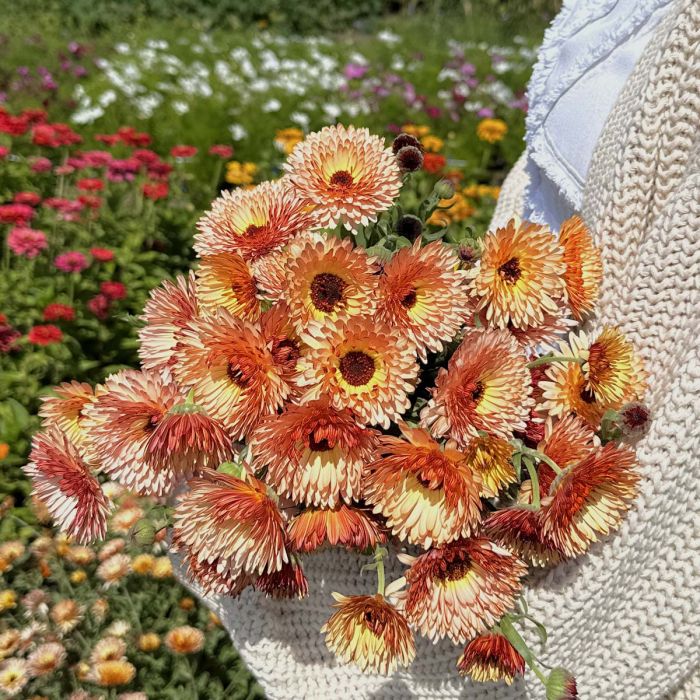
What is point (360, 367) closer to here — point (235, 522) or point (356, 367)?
point (356, 367)

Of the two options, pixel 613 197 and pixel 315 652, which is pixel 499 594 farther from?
pixel 613 197

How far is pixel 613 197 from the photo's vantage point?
88 centimetres

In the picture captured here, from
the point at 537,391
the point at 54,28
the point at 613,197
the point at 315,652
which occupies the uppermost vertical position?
the point at 613,197

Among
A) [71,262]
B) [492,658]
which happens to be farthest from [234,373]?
[71,262]

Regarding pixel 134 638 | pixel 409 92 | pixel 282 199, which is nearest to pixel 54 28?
pixel 409 92

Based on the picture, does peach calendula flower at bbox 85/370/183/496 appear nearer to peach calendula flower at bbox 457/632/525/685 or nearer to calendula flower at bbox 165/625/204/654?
peach calendula flower at bbox 457/632/525/685

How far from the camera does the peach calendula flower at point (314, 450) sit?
2.20 feet

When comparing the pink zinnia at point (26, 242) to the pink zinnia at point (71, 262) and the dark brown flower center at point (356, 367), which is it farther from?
the dark brown flower center at point (356, 367)

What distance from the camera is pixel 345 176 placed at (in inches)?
30.3

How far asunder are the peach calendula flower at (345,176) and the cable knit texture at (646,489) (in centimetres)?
27

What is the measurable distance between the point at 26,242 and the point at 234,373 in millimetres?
1665

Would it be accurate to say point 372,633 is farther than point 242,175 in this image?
No

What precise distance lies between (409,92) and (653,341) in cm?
385

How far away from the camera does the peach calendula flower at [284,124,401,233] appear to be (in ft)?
2.46
